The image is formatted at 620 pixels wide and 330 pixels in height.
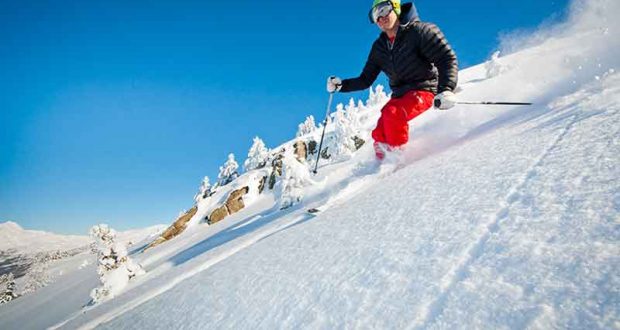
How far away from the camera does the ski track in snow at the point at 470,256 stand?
136cm

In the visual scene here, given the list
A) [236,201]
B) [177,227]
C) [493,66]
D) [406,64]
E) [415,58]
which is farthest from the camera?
[236,201]

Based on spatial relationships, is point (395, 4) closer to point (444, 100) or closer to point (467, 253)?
point (444, 100)

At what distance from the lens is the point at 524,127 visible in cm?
382

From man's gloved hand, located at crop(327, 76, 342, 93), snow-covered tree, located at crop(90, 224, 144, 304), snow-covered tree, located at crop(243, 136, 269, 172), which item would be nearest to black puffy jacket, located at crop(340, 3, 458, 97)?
man's gloved hand, located at crop(327, 76, 342, 93)

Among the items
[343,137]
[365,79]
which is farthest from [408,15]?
[343,137]

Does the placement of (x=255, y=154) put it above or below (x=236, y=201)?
above

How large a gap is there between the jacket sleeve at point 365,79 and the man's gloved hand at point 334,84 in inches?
3.9

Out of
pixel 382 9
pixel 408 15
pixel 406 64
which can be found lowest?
pixel 406 64

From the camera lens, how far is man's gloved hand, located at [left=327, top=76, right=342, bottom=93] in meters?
6.86

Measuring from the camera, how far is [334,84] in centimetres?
687

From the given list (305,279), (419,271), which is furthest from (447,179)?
(305,279)

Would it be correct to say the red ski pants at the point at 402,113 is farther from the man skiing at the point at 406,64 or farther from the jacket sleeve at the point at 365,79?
the jacket sleeve at the point at 365,79

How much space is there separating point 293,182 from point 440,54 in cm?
655

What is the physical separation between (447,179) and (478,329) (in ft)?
6.59
